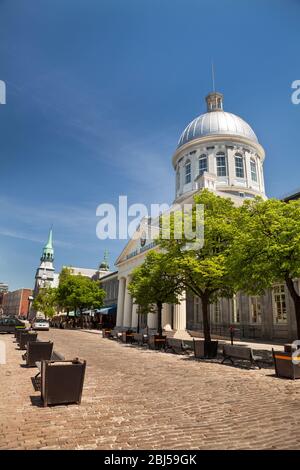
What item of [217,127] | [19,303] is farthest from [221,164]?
[19,303]

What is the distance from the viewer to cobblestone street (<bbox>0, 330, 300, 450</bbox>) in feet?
16.2

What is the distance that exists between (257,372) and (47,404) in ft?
27.6

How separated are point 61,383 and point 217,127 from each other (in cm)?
5273

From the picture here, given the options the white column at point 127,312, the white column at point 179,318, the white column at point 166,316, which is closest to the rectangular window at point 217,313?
the white column at point 179,318

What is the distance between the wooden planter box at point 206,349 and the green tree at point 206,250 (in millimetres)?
448

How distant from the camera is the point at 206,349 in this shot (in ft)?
55.4

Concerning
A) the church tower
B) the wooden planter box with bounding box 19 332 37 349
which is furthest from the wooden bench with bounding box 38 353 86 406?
the church tower

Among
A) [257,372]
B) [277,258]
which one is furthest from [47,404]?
[277,258]

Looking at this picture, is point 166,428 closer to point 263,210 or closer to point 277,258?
point 277,258

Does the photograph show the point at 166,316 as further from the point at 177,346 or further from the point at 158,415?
the point at 158,415

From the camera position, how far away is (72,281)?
54156 mm

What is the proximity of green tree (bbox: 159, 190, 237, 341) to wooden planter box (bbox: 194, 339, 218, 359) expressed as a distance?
0.45 metres

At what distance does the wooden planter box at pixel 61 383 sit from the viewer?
688cm

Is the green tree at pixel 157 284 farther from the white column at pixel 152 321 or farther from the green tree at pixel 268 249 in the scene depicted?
the white column at pixel 152 321
